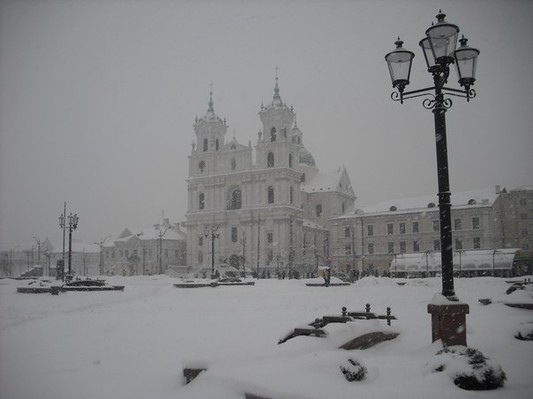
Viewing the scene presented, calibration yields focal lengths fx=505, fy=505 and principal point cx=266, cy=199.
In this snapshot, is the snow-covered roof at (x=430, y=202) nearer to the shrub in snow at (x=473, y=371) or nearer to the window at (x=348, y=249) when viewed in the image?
the window at (x=348, y=249)

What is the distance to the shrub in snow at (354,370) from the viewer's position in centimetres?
697

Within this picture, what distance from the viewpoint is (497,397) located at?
629 centimetres

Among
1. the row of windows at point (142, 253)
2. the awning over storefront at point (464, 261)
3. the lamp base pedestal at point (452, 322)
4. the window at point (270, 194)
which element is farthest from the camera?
the row of windows at point (142, 253)

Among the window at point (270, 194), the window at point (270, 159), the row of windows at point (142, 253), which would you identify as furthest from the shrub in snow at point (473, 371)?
the row of windows at point (142, 253)

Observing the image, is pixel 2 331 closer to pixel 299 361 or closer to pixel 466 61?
pixel 299 361

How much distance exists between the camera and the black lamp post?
833 centimetres

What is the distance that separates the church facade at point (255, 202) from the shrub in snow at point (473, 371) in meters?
64.7

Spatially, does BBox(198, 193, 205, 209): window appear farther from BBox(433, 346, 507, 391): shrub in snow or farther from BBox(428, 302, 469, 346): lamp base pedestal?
BBox(433, 346, 507, 391): shrub in snow

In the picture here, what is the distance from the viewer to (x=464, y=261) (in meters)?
53.7

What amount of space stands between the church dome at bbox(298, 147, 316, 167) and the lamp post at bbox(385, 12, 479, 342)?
292 feet

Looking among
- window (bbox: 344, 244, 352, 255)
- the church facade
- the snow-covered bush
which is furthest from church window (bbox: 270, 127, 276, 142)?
the snow-covered bush

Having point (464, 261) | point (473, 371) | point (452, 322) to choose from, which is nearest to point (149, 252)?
point (464, 261)

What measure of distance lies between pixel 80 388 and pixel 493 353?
689 cm

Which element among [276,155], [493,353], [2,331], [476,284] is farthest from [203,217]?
[493,353]
